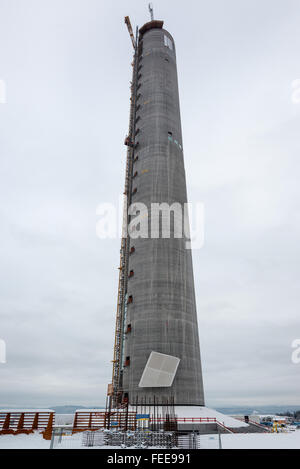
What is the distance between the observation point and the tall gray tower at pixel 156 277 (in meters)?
34.7

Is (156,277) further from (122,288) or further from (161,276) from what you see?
(122,288)

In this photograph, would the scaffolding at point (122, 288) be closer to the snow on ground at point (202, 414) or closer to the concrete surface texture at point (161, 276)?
the concrete surface texture at point (161, 276)

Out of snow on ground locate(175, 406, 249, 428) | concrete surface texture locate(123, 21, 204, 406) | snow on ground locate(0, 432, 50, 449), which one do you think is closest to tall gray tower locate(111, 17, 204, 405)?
concrete surface texture locate(123, 21, 204, 406)

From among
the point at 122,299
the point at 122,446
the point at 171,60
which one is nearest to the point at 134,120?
the point at 171,60

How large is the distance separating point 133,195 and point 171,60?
29.5 metres

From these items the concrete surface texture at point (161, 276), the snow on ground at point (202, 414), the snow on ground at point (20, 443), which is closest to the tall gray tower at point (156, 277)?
the concrete surface texture at point (161, 276)

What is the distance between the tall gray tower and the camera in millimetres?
34656

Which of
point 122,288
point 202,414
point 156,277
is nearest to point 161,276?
point 156,277

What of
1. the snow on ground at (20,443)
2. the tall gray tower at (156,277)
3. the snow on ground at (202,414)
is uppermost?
the tall gray tower at (156,277)

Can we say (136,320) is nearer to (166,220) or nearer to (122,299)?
(122,299)

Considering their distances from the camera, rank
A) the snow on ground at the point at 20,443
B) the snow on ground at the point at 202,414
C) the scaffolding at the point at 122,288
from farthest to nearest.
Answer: the scaffolding at the point at 122,288 → the snow on ground at the point at 202,414 → the snow on ground at the point at 20,443

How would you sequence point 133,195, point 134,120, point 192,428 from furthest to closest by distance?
point 134,120 → point 133,195 → point 192,428

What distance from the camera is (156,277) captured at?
126 ft
